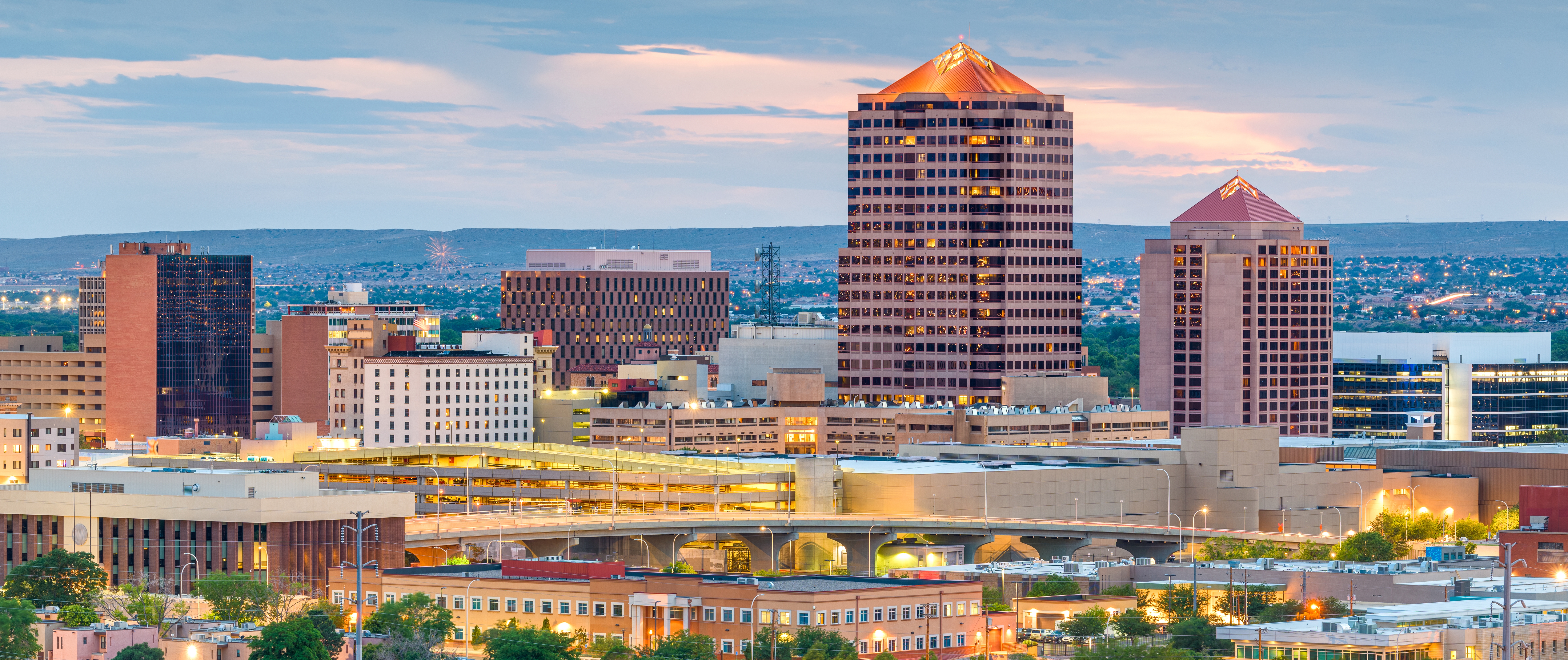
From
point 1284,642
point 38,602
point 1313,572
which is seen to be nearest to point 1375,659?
point 1284,642

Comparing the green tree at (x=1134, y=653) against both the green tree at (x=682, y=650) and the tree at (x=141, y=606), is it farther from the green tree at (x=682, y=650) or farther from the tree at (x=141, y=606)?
the tree at (x=141, y=606)

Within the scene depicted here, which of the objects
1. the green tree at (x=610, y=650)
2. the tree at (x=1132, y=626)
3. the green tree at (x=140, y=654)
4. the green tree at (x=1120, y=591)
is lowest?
the green tree at (x=610, y=650)

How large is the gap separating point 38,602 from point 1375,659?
88941mm

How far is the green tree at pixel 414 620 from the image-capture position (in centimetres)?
16725

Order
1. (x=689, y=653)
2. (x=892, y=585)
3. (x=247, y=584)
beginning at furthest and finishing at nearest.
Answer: (x=247, y=584) → (x=892, y=585) → (x=689, y=653)

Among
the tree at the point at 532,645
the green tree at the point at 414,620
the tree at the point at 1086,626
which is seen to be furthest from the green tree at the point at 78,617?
the tree at the point at 1086,626

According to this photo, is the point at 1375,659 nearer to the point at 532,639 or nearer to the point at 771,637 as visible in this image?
the point at 771,637

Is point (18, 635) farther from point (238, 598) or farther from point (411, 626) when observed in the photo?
point (411, 626)

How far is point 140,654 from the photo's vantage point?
519ft

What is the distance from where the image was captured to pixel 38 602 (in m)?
192

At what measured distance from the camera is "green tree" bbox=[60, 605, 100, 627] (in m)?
176

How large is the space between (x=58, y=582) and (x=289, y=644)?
4225 cm

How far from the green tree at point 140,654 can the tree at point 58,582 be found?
32213mm

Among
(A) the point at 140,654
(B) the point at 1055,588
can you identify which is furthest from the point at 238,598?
(B) the point at 1055,588
